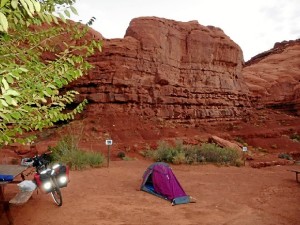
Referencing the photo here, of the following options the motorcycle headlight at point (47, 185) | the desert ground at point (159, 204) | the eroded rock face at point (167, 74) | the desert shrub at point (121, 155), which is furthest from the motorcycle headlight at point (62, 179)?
the eroded rock face at point (167, 74)

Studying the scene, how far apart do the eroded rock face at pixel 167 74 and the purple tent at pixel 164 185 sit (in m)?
17.9

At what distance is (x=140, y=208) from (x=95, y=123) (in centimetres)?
1853

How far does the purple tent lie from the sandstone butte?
11.8 m

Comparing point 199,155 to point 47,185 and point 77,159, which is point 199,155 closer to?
point 77,159

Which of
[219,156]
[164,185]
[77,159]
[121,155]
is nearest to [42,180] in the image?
[164,185]

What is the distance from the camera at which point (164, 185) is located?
8352 millimetres

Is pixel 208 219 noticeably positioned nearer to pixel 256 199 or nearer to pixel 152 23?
pixel 256 199

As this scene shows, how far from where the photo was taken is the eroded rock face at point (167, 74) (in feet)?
89.8

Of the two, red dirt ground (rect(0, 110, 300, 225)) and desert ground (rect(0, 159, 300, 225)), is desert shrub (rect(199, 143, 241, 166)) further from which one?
desert ground (rect(0, 159, 300, 225))

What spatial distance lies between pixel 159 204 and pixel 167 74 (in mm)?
23549

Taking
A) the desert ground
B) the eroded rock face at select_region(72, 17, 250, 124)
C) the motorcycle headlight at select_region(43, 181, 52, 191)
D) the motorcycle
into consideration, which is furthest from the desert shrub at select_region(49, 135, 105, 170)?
the eroded rock face at select_region(72, 17, 250, 124)

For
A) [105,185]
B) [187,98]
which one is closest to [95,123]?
[187,98]

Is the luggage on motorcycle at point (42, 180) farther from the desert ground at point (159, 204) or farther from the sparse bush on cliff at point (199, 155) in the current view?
the sparse bush on cliff at point (199, 155)

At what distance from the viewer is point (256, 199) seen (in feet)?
28.3
